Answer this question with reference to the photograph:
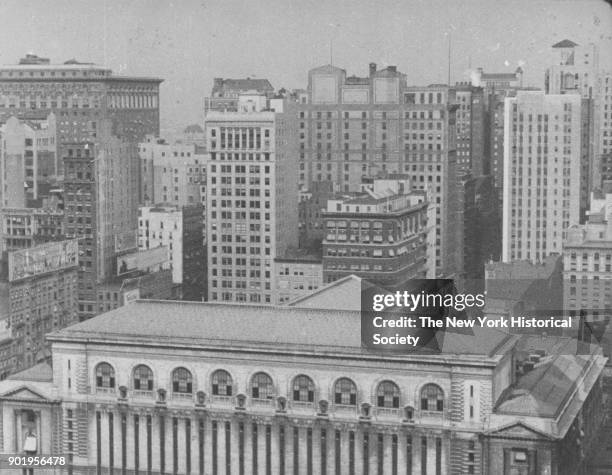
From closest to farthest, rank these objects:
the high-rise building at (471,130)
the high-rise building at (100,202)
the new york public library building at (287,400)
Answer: the new york public library building at (287,400) < the high-rise building at (100,202) < the high-rise building at (471,130)

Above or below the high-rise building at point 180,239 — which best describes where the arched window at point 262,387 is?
below

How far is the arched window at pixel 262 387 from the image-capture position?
738 cm

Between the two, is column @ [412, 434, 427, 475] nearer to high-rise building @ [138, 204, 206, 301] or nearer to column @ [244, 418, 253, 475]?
column @ [244, 418, 253, 475]

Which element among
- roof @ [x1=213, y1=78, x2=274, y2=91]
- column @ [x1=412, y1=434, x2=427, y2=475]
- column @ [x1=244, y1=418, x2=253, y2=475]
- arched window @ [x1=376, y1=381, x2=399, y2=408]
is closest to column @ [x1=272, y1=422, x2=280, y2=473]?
column @ [x1=244, y1=418, x2=253, y2=475]

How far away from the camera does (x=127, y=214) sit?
8438 millimetres

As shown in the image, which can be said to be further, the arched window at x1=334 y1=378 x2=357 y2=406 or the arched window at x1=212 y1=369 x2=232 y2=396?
the arched window at x1=212 y1=369 x2=232 y2=396

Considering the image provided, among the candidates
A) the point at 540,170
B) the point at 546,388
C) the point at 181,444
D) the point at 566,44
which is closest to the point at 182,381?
the point at 181,444

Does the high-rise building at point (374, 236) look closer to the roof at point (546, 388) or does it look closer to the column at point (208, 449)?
the roof at point (546, 388)

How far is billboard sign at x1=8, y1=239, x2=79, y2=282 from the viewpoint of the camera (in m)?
8.27

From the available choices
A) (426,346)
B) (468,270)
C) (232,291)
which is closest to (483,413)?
(426,346)

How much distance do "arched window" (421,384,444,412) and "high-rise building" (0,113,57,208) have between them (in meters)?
2.61

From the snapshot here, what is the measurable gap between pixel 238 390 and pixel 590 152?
264cm

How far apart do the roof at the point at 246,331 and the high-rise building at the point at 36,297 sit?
0.66 ft

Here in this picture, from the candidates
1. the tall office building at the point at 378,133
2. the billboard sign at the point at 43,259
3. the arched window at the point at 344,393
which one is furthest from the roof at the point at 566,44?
the billboard sign at the point at 43,259
